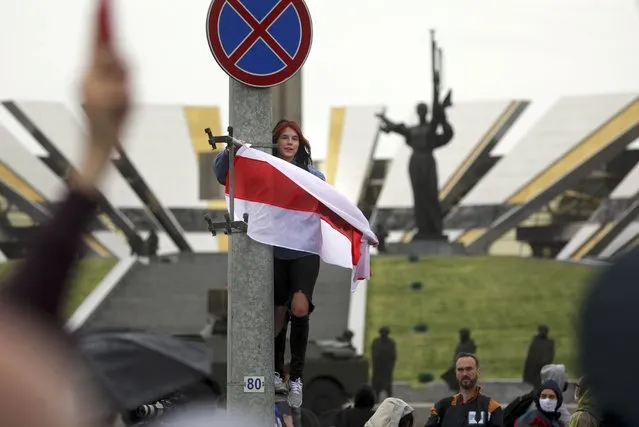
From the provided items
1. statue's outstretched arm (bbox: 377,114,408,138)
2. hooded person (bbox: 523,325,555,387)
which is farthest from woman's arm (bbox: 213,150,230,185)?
statue's outstretched arm (bbox: 377,114,408,138)

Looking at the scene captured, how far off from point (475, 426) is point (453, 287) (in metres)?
28.4

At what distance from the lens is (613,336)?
1356mm

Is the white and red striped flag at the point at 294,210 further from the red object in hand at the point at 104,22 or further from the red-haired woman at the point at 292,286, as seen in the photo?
the red object in hand at the point at 104,22

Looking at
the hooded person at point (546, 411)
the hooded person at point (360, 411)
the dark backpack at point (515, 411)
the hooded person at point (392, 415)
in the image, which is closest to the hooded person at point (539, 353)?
the hooded person at point (360, 411)

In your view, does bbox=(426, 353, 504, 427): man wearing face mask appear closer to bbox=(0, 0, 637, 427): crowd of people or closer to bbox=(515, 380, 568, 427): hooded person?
bbox=(515, 380, 568, 427): hooded person

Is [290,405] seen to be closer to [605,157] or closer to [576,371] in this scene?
[576,371]

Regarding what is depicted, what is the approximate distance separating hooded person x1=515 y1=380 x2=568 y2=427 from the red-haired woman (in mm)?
1206

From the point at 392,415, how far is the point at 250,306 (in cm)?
82

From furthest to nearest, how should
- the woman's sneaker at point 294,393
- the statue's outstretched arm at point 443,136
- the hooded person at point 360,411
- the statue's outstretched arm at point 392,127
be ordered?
the statue's outstretched arm at point 443,136
the statue's outstretched arm at point 392,127
the hooded person at point 360,411
the woman's sneaker at point 294,393

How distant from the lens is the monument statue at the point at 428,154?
3891 centimetres

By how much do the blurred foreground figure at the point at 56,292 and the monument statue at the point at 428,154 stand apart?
119ft

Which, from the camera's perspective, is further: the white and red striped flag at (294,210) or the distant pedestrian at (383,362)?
the distant pedestrian at (383,362)

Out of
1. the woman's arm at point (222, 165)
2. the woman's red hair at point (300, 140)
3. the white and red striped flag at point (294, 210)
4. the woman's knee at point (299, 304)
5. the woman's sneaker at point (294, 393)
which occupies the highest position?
the woman's red hair at point (300, 140)

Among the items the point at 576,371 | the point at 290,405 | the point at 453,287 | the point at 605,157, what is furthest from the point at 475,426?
the point at 605,157
